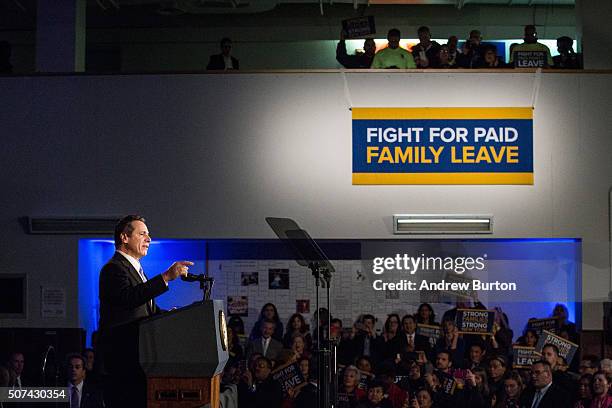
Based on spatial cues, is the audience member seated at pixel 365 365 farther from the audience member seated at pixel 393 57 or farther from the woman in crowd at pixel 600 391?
the audience member seated at pixel 393 57

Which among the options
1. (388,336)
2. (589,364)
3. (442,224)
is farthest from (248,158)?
(589,364)

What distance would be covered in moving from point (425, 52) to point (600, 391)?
347cm

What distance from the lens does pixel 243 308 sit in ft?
27.5

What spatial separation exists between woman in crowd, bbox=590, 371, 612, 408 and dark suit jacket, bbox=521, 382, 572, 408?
0.20 meters

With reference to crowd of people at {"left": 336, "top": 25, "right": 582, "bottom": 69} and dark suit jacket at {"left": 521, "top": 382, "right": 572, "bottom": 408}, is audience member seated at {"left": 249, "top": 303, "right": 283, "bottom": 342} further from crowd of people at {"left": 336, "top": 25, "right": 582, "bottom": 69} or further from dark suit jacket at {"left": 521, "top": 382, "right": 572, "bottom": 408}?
crowd of people at {"left": 336, "top": 25, "right": 582, "bottom": 69}

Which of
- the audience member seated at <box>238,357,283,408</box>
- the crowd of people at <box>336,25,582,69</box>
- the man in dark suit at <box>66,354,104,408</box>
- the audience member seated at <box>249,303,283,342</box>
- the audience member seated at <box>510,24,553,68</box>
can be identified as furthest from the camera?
the crowd of people at <box>336,25,582,69</box>

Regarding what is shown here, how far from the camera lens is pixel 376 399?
7844mm

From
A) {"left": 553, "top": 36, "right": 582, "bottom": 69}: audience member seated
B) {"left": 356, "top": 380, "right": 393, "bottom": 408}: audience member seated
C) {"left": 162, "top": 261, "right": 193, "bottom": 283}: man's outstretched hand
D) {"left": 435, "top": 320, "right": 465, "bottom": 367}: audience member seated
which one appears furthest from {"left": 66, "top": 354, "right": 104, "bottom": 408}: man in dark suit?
{"left": 553, "top": 36, "right": 582, "bottom": 69}: audience member seated

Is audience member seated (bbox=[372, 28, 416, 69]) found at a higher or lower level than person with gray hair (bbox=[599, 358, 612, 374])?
higher

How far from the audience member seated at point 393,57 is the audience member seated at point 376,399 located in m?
2.85

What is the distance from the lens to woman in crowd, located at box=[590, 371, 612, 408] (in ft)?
23.8

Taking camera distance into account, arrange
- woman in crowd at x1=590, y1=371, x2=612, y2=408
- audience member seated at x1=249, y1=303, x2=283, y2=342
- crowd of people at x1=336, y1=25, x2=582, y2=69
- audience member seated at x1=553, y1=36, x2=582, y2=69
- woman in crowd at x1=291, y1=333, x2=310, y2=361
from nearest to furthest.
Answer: woman in crowd at x1=590, y1=371, x2=612, y2=408 < woman in crowd at x1=291, y1=333, x2=310, y2=361 < audience member seated at x1=249, y1=303, x2=283, y2=342 < crowd of people at x1=336, y1=25, x2=582, y2=69 < audience member seated at x1=553, y1=36, x2=582, y2=69

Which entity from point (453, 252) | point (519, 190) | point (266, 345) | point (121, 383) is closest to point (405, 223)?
point (453, 252)

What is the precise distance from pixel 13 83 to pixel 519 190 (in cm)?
453
